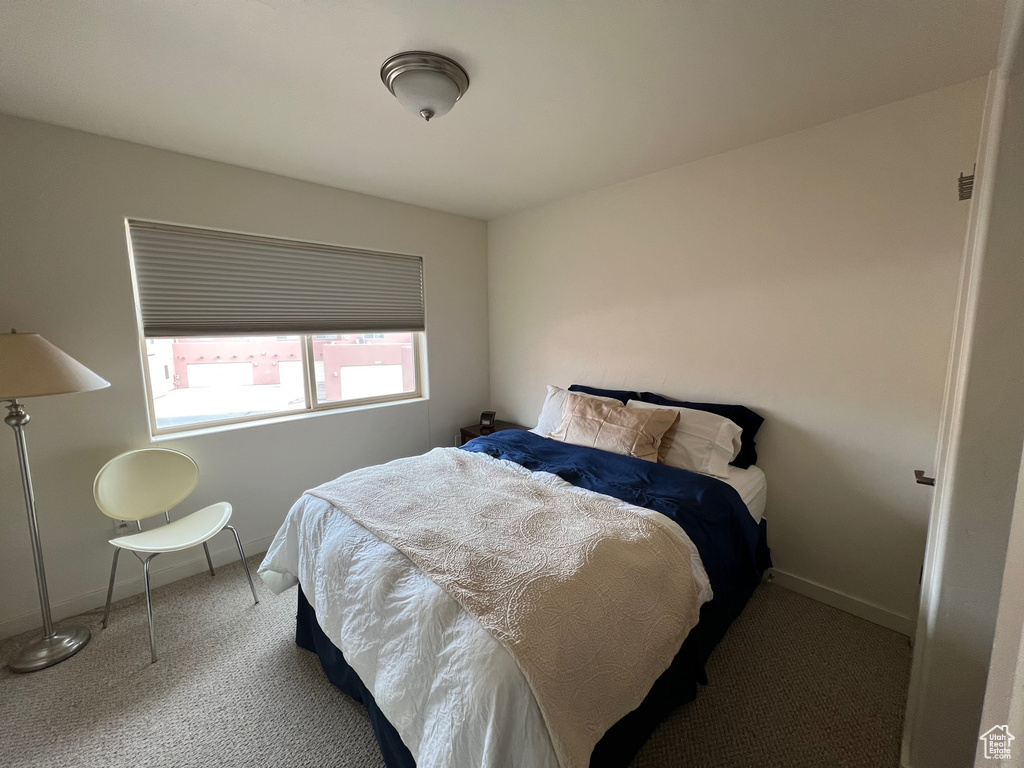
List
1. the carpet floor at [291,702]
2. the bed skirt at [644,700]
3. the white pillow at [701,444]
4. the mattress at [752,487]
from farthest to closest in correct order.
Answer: the white pillow at [701,444] → the mattress at [752,487] → the carpet floor at [291,702] → the bed skirt at [644,700]

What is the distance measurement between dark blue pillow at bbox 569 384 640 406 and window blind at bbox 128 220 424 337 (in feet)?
4.60

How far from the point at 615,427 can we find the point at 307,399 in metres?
2.14

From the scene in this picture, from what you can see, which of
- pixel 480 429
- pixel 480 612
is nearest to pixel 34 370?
pixel 480 612

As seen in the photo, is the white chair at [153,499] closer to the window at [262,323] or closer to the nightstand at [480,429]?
the window at [262,323]

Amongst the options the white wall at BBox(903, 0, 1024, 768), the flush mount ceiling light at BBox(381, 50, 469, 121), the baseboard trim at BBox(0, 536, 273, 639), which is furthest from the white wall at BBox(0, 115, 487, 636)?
the white wall at BBox(903, 0, 1024, 768)

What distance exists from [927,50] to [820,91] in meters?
0.31

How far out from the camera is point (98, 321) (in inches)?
80.3

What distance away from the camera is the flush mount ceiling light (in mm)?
1443

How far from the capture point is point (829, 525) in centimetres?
209

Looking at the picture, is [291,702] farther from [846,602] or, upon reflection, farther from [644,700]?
[846,602]

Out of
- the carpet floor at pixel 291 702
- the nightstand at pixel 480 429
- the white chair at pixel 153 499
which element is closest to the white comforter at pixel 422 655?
the carpet floor at pixel 291 702

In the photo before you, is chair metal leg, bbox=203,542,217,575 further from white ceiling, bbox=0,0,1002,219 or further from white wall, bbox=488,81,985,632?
white wall, bbox=488,81,985,632

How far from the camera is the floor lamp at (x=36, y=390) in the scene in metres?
1.57

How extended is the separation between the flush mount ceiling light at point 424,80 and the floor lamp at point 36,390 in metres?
1.76
